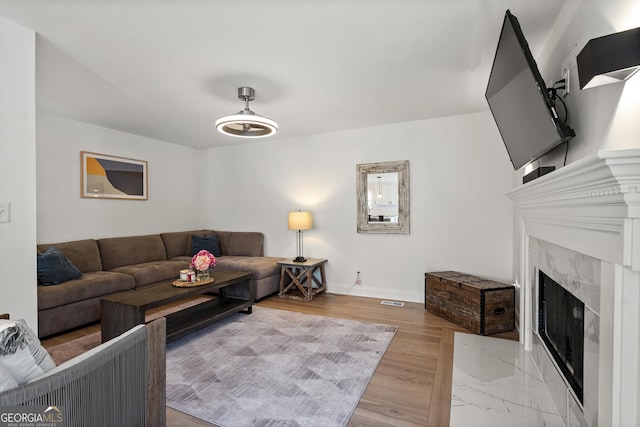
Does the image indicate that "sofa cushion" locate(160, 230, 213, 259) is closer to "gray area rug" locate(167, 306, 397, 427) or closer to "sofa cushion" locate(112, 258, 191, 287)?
"sofa cushion" locate(112, 258, 191, 287)

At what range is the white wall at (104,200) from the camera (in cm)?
356

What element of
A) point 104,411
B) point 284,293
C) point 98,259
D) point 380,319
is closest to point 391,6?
point 104,411

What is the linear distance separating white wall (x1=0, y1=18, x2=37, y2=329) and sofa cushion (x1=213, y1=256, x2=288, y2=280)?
224cm

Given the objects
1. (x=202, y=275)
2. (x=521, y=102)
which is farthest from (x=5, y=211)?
(x=521, y=102)

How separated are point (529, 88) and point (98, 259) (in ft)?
15.0

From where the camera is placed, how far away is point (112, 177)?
→ 4.20 m

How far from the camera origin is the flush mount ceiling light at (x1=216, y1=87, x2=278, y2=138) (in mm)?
2633

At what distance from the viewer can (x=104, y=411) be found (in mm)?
1033

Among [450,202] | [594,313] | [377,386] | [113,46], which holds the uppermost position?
[113,46]

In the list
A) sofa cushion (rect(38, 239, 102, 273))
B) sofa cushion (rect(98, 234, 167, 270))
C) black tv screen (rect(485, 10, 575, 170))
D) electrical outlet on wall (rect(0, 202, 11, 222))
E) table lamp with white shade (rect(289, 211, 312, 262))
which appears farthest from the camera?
table lamp with white shade (rect(289, 211, 312, 262))

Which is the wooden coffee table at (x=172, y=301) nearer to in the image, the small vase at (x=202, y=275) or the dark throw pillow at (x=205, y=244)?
the small vase at (x=202, y=275)

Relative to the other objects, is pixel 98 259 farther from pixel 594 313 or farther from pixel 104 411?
pixel 594 313

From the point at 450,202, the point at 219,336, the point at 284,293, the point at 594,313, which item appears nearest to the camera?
the point at 594,313

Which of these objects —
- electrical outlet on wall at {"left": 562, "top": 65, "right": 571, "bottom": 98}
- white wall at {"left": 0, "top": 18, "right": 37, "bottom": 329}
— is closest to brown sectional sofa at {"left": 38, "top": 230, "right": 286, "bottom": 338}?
white wall at {"left": 0, "top": 18, "right": 37, "bottom": 329}
